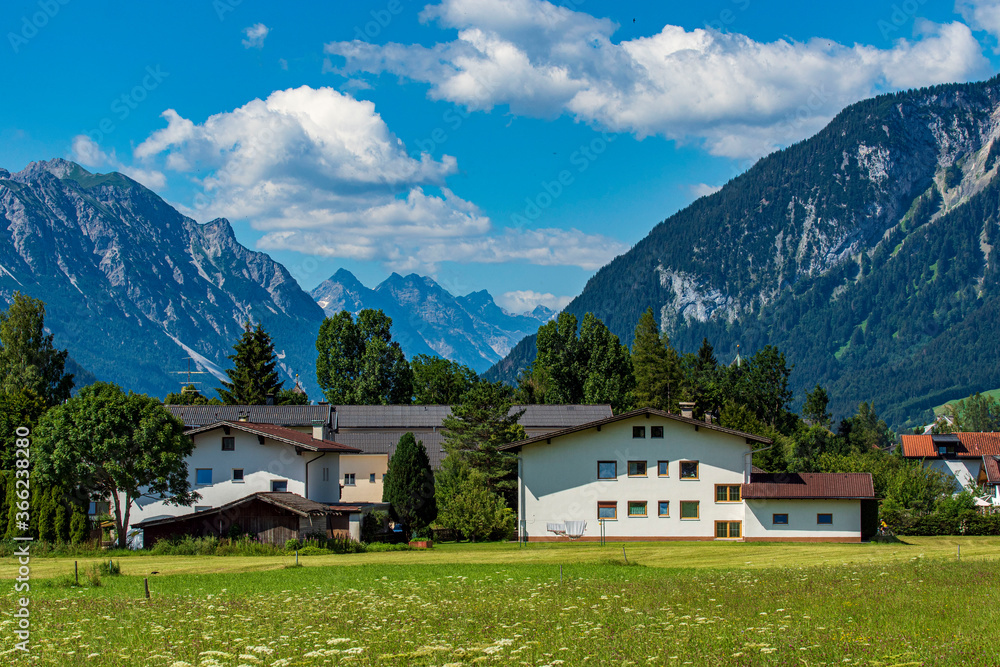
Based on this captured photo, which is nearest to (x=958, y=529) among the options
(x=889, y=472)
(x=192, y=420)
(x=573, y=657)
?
(x=889, y=472)

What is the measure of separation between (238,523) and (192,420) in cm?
3874

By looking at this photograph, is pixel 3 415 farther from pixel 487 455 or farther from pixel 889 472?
pixel 889 472

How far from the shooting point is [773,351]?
397 feet

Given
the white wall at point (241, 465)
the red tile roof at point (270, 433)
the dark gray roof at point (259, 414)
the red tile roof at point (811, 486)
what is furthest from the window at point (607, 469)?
the dark gray roof at point (259, 414)

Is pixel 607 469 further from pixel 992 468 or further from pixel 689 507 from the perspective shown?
pixel 992 468

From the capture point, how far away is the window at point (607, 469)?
5800 cm

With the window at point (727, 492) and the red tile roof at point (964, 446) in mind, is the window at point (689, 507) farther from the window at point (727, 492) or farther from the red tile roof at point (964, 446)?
the red tile roof at point (964, 446)

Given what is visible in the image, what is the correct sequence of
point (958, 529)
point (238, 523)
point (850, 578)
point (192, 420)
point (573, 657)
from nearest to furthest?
point (573, 657) < point (850, 578) < point (238, 523) < point (958, 529) < point (192, 420)

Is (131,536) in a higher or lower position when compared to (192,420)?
lower

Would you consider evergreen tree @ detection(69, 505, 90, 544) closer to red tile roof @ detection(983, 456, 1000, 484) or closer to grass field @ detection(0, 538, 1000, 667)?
grass field @ detection(0, 538, 1000, 667)

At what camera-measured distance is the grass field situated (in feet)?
47.8

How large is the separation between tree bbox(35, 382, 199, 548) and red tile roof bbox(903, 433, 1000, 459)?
263 ft

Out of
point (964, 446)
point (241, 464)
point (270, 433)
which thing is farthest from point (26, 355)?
point (964, 446)

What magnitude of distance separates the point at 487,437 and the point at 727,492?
15745mm
